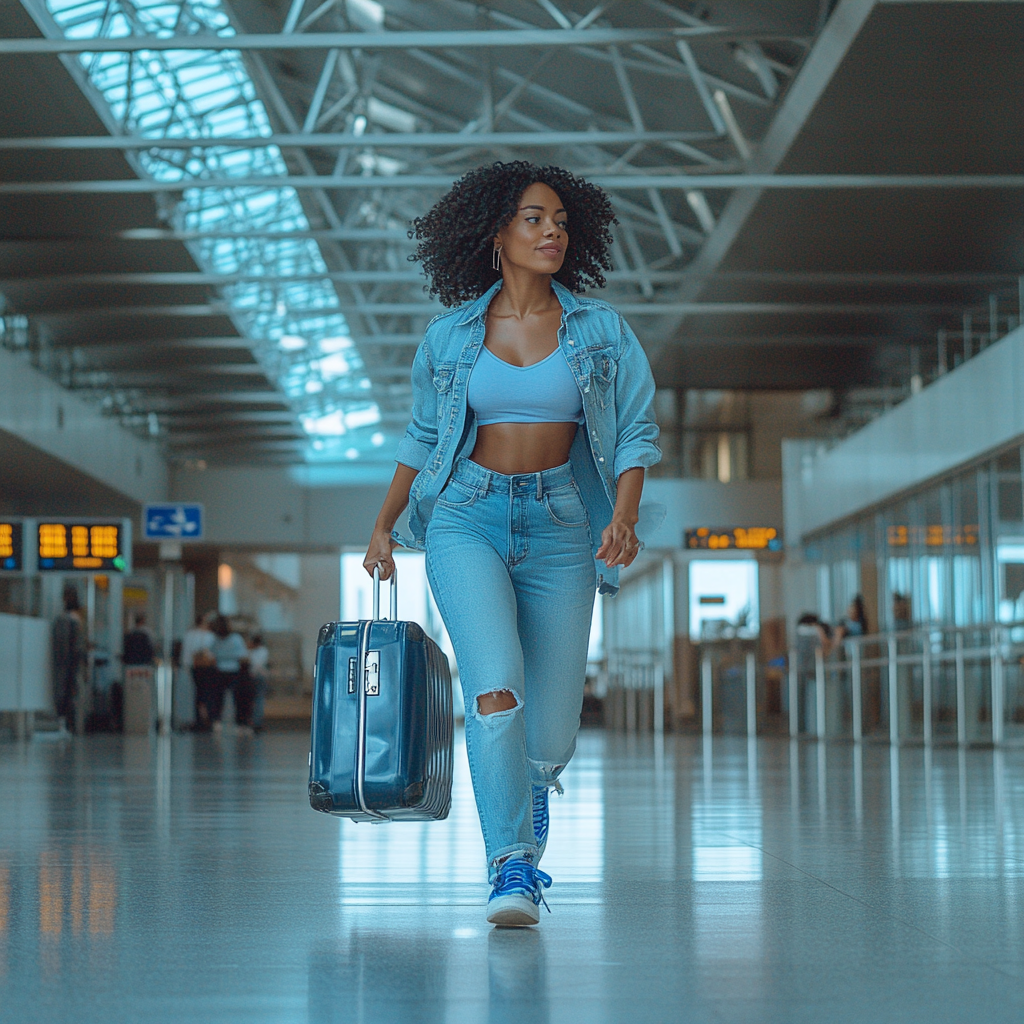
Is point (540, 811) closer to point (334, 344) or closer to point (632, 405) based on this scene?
point (632, 405)

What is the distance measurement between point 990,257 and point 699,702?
11.4 meters

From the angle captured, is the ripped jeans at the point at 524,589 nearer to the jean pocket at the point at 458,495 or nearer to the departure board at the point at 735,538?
the jean pocket at the point at 458,495

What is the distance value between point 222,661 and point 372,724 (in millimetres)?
21919

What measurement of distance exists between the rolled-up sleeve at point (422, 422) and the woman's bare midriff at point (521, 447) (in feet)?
0.57

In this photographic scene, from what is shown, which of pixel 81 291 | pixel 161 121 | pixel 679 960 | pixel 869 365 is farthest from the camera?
pixel 869 365

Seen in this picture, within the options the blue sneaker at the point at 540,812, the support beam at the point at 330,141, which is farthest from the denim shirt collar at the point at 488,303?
the support beam at the point at 330,141

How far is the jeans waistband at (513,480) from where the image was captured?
3527 millimetres

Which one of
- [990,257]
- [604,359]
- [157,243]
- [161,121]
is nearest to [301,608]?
[157,243]

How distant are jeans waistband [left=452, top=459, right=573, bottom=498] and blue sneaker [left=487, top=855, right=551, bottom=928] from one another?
2.66ft

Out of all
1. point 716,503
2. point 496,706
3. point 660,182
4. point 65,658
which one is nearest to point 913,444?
point 660,182

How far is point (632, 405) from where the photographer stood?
12.0 ft

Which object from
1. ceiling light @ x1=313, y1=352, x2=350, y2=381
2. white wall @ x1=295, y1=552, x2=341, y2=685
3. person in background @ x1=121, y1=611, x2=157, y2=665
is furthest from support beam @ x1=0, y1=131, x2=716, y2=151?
white wall @ x1=295, y1=552, x2=341, y2=685

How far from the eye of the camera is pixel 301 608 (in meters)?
31.8

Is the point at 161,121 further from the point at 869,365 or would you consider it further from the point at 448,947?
the point at 448,947
